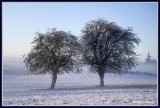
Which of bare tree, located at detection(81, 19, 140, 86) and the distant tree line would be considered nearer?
the distant tree line

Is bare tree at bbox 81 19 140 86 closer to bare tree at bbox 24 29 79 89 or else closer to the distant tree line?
the distant tree line

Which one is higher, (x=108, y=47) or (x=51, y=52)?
(x=108, y=47)

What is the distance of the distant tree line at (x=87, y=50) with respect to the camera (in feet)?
97.0

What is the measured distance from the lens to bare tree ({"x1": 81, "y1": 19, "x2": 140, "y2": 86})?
31.0 metres

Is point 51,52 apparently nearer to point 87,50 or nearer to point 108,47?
point 87,50

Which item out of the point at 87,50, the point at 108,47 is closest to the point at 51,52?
the point at 87,50

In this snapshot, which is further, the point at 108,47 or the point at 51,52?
the point at 108,47

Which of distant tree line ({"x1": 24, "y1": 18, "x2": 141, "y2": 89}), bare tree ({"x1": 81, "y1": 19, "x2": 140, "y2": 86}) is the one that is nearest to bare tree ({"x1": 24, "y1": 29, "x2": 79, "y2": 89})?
distant tree line ({"x1": 24, "y1": 18, "x2": 141, "y2": 89})

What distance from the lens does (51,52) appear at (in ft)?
97.4

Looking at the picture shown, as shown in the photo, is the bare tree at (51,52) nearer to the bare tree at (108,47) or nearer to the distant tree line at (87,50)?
the distant tree line at (87,50)

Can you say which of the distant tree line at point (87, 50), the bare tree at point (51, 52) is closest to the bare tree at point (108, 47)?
the distant tree line at point (87, 50)

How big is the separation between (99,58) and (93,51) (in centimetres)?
105

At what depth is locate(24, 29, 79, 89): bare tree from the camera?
29420mm

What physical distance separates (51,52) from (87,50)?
421 cm
